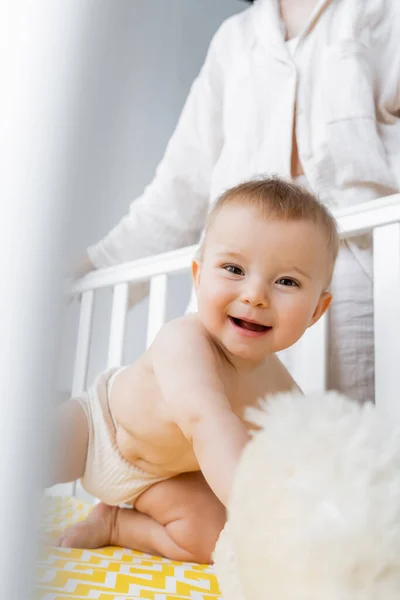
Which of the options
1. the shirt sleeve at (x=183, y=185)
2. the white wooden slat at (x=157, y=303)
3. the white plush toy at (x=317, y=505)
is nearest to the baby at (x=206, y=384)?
the white plush toy at (x=317, y=505)

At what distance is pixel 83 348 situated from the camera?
936 mm

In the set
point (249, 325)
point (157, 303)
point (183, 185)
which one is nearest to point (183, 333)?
point (249, 325)

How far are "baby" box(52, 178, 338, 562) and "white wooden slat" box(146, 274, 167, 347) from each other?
0.74 feet

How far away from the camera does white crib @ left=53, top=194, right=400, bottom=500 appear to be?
2.41ft

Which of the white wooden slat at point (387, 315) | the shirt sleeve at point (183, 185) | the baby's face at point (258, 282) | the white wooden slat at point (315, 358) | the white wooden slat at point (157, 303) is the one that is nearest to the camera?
the baby's face at point (258, 282)

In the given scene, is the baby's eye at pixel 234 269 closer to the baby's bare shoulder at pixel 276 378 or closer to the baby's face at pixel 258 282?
the baby's face at pixel 258 282

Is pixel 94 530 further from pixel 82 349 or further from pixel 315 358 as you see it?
pixel 315 358

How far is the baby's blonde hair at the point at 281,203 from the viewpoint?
24.4 inches

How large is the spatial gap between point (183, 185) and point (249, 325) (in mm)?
692

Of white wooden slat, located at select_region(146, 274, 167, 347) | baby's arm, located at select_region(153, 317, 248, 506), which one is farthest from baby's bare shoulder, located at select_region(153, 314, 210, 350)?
white wooden slat, located at select_region(146, 274, 167, 347)

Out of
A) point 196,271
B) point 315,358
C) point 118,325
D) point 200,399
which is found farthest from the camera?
point 118,325

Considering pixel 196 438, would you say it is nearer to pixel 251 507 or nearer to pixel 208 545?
pixel 251 507

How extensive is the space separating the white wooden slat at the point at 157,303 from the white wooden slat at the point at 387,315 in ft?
1.38

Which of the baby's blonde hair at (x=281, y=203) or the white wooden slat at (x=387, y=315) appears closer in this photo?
the baby's blonde hair at (x=281, y=203)
